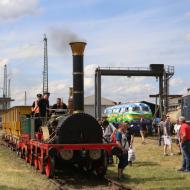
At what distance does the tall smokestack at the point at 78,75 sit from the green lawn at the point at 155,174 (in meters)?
2.43

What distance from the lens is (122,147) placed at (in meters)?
13.4

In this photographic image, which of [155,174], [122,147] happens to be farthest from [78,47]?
[155,174]

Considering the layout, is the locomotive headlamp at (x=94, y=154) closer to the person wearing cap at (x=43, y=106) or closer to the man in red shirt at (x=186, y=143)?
the man in red shirt at (x=186, y=143)

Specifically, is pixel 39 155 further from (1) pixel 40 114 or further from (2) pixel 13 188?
(2) pixel 13 188

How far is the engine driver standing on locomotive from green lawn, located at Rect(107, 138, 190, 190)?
0.34 m

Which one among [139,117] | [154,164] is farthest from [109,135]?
[139,117]

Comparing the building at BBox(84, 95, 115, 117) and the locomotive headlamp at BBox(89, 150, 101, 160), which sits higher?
the building at BBox(84, 95, 115, 117)

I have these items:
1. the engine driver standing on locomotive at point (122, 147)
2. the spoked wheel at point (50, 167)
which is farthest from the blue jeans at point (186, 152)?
the spoked wheel at point (50, 167)

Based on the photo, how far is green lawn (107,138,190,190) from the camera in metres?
11.8

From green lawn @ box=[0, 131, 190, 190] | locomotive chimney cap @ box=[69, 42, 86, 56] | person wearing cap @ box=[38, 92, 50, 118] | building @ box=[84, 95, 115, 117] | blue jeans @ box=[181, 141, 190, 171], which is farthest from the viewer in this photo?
building @ box=[84, 95, 115, 117]

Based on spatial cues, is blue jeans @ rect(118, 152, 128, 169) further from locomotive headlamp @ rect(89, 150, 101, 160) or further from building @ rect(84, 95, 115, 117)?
building @ rect(84, 95, 115, 117)

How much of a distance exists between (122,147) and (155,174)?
140cm

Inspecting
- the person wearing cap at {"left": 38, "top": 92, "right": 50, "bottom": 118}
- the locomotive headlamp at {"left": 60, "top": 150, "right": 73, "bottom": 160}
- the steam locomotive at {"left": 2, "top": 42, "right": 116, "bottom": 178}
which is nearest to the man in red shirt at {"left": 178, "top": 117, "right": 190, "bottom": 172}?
the steam locomotive at {"left": 2, "top": 42, "right": 116, "bottom": 178}

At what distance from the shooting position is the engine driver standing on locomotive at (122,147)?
12.9 m
